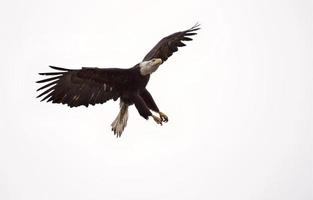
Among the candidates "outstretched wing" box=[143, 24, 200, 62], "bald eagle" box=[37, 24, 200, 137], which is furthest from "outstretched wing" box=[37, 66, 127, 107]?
"outstretched wing" box=[143, 24, 200, 62]

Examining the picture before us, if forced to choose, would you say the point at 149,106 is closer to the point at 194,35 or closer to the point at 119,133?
the point at 119,133

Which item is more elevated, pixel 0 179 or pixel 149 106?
pixel 0 179

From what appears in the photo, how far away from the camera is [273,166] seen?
77.9 meters

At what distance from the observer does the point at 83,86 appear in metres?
10.9

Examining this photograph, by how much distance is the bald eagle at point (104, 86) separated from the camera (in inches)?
422

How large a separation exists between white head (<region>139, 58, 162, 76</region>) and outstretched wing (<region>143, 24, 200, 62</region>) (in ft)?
2.38

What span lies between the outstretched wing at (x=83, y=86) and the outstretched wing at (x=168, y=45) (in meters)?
0.86

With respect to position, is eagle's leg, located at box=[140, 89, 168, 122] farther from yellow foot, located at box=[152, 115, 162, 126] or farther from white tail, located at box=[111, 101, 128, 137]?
white tail, located at box=[111, 101, 128, 137]

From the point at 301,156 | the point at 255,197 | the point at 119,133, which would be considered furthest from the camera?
the point at 301,156

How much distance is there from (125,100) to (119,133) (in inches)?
21.5

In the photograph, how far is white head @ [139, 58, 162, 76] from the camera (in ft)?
35.2

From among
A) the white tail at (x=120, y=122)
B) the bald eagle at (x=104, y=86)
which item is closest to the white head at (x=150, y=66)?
the bald eagle at (x=104, y=86)

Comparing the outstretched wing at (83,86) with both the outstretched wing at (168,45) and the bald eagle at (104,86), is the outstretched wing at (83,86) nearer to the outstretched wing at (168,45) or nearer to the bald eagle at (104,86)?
the bald eagle at (104,86)

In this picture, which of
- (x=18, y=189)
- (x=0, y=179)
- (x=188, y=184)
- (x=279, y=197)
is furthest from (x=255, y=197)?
(x=0, y=179)
